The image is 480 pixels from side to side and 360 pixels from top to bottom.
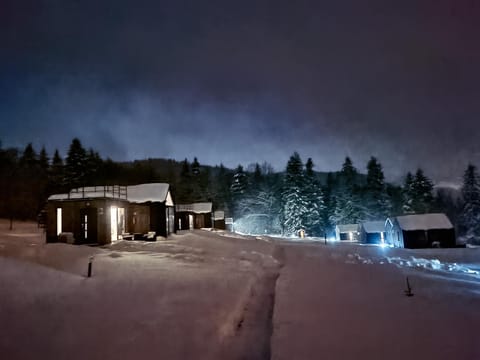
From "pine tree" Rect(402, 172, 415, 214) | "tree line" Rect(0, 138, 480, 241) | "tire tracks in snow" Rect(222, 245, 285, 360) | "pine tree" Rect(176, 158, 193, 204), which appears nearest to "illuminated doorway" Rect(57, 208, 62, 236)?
"tire tracks in snow" Rect(222, 245, 285, 360)

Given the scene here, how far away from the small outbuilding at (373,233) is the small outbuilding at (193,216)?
91.3 feet

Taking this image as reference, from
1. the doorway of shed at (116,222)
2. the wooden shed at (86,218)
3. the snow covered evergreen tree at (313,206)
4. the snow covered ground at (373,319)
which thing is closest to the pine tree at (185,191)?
the snow covered evergreen tree at (313,206)

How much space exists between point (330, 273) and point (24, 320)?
16381 mm

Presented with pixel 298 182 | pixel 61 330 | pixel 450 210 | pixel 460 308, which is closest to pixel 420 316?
pixel 460 308

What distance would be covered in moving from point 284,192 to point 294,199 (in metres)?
4.19

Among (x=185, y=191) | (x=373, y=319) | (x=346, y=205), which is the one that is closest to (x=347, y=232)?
(x=346, y=205)

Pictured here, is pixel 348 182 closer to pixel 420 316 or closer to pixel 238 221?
pixel 238 221

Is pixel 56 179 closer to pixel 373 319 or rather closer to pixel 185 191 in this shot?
pixel 185 191

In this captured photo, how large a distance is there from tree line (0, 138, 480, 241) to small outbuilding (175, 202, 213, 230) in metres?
18.3

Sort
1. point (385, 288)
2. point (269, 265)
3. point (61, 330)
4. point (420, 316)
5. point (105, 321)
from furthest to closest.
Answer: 1. point (269, 265)
2. point (385, 288)
3. point (420, 316)
4. point (105, 321)
5. point (61, 330)

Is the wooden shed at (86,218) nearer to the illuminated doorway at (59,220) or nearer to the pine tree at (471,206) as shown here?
the illuminated doorway at (59,220)

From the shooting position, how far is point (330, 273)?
20.2 m

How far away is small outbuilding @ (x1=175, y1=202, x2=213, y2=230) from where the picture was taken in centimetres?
5131

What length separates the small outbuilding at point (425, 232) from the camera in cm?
4753
